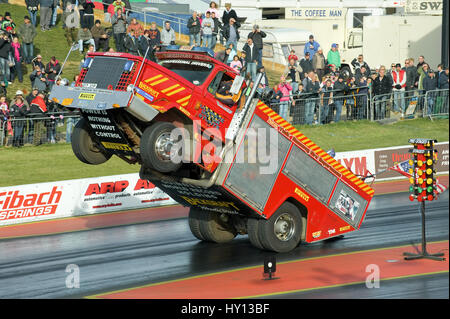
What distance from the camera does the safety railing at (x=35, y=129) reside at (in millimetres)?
26469

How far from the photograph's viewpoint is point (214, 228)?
18859mm

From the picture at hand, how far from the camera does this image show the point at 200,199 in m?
17.4

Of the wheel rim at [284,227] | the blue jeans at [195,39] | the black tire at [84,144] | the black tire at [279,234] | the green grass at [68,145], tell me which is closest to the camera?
the black tire at [84,144]

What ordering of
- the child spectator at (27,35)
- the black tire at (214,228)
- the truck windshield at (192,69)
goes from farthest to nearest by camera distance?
the child spectator at (27,35)
the black tire at (214,228)
the truck windshield at (192,69)

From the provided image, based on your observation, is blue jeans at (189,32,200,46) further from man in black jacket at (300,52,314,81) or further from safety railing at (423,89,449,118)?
safety railing at (423,89,449,118)

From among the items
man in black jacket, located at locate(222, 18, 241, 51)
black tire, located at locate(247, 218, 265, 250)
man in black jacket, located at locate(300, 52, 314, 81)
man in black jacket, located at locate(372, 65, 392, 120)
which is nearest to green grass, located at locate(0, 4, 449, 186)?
man in black jacket, located at locate(372, 65, 392, 120)

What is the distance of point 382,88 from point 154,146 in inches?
723

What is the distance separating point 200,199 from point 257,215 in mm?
1300

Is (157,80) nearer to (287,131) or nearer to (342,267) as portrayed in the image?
(287,131)

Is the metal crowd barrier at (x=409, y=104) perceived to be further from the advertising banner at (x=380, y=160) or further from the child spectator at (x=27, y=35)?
the child spectator at (x=27, y=35)

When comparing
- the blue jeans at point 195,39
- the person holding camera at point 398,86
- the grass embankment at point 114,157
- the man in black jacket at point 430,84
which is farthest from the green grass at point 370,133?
the blue jeans at point 195,39

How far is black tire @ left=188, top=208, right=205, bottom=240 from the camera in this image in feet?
61.8
